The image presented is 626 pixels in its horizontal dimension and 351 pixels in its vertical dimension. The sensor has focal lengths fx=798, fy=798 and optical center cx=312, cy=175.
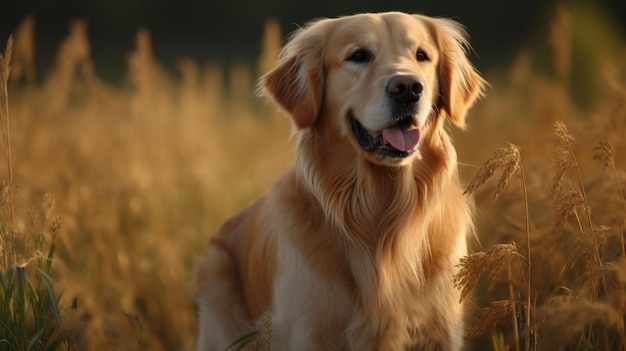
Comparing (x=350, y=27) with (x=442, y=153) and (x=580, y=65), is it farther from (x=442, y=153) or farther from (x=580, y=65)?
(x=580, y=65)

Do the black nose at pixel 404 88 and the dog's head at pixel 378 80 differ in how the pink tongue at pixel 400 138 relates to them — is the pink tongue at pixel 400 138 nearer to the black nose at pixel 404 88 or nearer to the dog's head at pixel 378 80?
the dog's head at pixel 378 80

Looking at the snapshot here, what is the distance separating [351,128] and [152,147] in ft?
11.2

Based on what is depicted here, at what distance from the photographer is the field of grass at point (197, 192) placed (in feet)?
7.97

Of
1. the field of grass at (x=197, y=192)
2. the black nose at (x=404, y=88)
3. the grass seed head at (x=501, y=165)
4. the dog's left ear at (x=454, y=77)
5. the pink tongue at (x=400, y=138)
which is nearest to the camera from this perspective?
the grass seed head at (x=501, y=165)

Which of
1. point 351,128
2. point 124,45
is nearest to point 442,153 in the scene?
point 351,128

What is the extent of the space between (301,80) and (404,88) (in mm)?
567

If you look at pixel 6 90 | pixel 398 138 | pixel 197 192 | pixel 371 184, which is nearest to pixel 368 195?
pixel 371 184

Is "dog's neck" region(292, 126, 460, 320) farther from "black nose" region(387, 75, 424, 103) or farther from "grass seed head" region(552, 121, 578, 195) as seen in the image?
"grass seed head" region(552, 121, 578, 195)

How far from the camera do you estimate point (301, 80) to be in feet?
10.6

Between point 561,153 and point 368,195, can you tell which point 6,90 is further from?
point 561,153

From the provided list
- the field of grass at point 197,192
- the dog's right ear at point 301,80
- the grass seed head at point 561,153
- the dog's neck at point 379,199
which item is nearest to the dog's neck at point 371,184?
the dog's neck at point 379,199

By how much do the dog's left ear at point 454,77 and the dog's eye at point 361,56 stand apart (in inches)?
14.1

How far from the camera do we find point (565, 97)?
512cm

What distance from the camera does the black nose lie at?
110 inches
